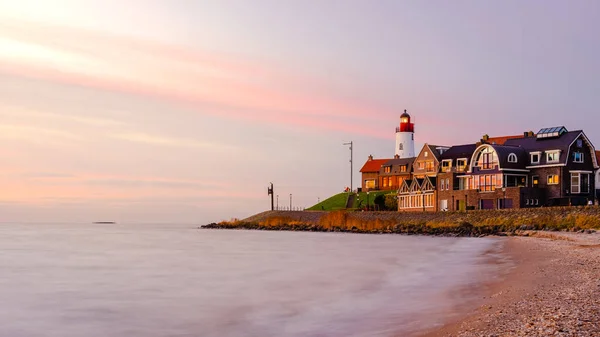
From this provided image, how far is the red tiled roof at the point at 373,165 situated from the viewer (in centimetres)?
10356

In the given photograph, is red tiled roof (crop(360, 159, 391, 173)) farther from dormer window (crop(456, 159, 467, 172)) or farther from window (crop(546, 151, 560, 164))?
window (crop(546, 151, 560, 164))

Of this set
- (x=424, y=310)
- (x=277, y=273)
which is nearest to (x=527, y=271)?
(x=424, y=310)

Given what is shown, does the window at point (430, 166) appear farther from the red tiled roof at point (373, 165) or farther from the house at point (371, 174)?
the red tiled roof at point (373, 165)

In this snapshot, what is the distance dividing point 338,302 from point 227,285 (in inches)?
252

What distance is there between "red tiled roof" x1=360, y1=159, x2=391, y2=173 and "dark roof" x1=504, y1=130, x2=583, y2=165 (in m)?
36.0

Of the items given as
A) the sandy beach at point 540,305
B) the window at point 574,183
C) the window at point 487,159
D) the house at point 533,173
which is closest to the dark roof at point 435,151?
the house at point 533,173

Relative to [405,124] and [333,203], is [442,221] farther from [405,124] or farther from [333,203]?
[405,124]

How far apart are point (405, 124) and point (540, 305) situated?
95.8 m

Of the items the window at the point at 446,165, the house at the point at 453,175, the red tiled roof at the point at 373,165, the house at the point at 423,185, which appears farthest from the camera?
the red tiled roof at the point at 373,165

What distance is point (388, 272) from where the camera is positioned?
2411 centimetres

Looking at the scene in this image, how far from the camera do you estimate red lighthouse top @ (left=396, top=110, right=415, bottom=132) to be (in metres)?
104

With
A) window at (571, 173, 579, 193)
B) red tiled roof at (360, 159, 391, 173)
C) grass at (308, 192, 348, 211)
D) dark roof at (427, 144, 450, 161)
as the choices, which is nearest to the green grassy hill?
grass at (308, 192, 348, 211)

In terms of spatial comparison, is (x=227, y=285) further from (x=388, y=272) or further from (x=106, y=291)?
(x=388, y=272)

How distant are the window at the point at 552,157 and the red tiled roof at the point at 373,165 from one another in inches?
1584
